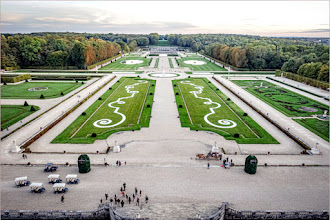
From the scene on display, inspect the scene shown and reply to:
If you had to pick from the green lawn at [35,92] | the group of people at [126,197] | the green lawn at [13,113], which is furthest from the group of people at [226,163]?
Result: the green lawn at [35,92]

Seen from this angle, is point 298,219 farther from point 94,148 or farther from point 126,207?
point 94,148

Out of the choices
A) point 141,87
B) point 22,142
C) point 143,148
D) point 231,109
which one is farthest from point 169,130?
point 141,87

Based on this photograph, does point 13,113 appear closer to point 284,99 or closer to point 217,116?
point 217,116

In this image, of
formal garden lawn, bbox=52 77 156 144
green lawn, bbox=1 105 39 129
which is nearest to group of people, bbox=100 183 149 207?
formal garden lawn, bbox=52 77 156 144

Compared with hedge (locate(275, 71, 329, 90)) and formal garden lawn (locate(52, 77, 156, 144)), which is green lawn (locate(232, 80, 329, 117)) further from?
formal garden lawn (locate(52, 77, 156, 144))

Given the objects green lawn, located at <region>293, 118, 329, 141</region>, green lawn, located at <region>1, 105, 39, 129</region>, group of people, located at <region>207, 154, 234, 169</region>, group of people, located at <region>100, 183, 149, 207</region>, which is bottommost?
group of people, located at <region>100, 183, 149, 207</region>

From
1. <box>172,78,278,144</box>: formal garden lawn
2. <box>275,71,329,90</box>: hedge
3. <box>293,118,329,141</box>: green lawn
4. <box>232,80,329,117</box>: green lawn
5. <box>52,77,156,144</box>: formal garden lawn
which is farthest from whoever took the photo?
<box>275,71,329,90</box>: hedge
